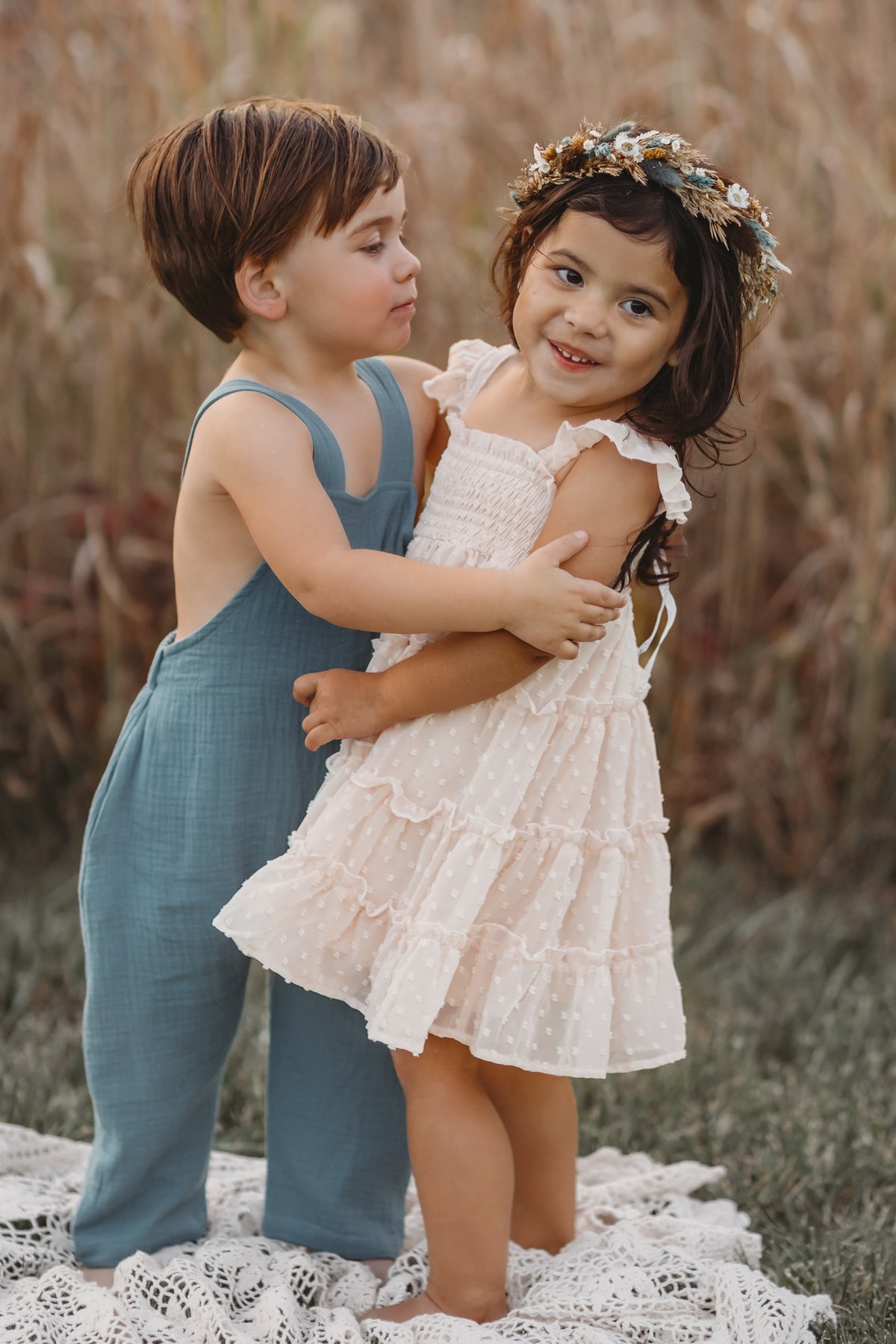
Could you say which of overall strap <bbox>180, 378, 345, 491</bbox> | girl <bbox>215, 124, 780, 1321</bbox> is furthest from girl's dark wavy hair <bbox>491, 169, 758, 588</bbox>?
overall strap <bbox>180, 378, 345, 491</bbox>

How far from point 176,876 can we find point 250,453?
60 cm

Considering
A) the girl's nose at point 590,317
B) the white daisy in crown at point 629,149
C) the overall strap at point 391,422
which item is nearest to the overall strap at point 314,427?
the overall strap at point 391,422

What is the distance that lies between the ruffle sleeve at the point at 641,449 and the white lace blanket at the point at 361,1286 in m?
1.07

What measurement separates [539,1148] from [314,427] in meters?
1.08

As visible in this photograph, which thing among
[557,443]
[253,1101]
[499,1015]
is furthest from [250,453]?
[253,1101]

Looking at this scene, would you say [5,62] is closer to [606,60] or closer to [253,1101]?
[606,60]

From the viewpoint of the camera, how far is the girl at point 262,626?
5.90 ft

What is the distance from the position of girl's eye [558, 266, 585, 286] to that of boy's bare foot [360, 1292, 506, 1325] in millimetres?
1359

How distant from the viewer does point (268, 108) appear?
184 centimetres

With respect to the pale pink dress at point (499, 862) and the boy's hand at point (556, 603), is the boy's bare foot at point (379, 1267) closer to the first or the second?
the pale pink dress at point (499, 862)

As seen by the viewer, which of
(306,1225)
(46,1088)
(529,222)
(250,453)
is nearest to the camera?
(250,453)

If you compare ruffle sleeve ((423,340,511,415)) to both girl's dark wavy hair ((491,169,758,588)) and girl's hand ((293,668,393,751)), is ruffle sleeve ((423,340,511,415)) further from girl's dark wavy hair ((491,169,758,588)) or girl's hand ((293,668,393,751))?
Result: girl's hand ((293,668,393,751))

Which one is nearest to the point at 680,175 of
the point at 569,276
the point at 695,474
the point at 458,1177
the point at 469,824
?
the point at 569,276

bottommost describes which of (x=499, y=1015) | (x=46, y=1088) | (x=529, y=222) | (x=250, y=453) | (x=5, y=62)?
(x=46, y=1088)
